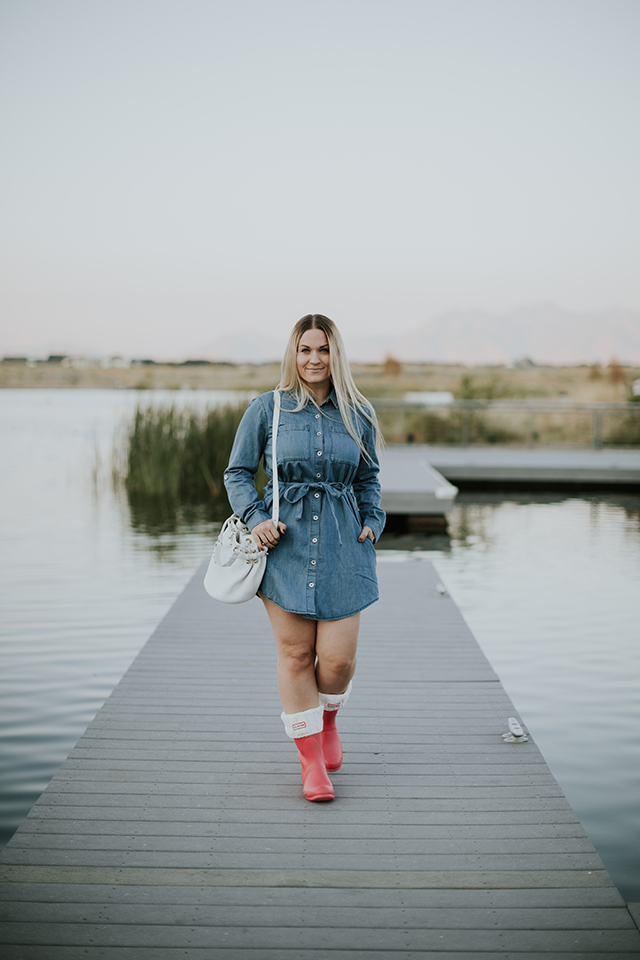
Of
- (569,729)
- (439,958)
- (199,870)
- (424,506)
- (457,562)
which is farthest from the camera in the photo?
(424,506)

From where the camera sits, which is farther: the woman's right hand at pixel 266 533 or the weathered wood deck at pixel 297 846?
the woman's right hand at pixel 266 533

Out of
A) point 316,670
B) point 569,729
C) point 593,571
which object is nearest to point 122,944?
point 316,670

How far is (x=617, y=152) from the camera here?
24734 millimetres

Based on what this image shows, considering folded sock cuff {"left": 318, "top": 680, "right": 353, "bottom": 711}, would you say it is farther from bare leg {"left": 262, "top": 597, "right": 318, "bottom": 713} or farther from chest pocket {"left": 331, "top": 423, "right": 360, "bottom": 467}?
chest pocket {"left": 331, "top": 423, "right": 360, "bottom": 467}

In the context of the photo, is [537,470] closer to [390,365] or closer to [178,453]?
[178,453]

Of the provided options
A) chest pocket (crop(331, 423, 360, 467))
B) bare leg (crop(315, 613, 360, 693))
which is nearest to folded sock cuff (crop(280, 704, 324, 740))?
bare leg (crop(315, 613, 360, 693))

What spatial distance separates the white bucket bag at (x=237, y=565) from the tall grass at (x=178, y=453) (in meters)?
8.58

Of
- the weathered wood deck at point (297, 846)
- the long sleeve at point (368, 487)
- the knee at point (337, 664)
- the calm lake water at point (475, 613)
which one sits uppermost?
the long sleeve at point (368, 487)

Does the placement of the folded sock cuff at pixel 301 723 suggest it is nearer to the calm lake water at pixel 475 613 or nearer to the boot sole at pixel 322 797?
the boot sole at pixel 322 797

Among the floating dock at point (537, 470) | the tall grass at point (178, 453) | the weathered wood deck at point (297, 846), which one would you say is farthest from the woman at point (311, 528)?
the floating dock at point (537, 470)

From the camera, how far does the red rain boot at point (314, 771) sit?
2330mm

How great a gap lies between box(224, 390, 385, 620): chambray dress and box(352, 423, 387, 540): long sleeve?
87 mm

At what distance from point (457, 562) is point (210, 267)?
83.7 feet

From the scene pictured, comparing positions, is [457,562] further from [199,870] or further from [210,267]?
[210,267]
